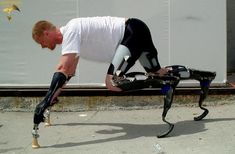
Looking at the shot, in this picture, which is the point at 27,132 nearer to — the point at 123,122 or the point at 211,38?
the point at 123,122

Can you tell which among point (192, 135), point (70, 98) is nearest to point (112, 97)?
point (70, 98)

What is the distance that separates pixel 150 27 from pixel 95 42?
1.86 metres

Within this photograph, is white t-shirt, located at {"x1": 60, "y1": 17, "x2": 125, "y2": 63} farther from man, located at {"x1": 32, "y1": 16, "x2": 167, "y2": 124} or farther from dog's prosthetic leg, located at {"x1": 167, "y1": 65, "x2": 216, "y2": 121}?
dog's prosthetic leg, located at {"x1": 167, "y1": 65, "x2": 216, "y2": 121}

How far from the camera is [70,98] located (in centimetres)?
784

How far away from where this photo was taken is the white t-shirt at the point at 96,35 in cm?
603

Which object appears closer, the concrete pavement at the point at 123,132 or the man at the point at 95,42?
the concrete pavement at the point at 123,132

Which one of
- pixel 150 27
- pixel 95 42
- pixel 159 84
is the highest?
pixel 150 27

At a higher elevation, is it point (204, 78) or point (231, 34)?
point (231, 34)

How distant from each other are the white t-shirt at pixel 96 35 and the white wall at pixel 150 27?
62.9 inches

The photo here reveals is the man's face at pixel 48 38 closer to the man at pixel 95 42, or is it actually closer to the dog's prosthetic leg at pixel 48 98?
the man at pixel 95 42

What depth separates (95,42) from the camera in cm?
616

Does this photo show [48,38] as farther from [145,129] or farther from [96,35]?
[145,129]

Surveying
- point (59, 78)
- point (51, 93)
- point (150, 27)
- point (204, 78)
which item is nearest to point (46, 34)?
point (59, 78)

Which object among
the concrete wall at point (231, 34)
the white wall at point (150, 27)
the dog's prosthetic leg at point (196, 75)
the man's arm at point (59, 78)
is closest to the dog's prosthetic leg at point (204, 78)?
the dog's prosthetic leg at point (196, 75)
